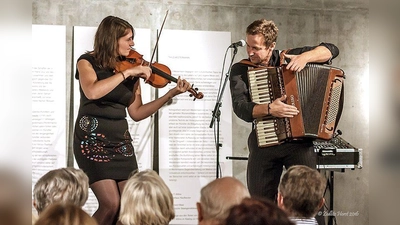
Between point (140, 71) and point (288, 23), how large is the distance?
233 cm

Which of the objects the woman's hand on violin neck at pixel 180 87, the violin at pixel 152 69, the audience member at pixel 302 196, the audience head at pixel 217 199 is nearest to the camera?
the audience head at pixel 217 199

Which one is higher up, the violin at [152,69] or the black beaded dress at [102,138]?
the violin at [152,69]

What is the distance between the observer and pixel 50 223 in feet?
3.90

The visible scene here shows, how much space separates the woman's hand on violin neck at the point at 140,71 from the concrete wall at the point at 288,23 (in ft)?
5.38

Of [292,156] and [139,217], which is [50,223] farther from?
[292,156]

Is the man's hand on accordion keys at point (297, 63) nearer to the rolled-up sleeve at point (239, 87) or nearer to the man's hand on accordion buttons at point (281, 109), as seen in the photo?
the man's hand on accordion buttons at point (281, 109)

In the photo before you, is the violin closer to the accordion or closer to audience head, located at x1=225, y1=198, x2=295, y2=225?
the accordion

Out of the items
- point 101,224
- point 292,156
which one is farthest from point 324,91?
point 101,224

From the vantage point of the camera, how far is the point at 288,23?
16.1ft

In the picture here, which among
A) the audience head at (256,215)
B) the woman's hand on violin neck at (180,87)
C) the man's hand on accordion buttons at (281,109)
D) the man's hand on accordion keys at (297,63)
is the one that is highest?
the man's hand on accordion keys at (297,63)

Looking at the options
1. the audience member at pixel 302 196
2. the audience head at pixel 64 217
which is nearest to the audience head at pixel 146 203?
the audience member at pixel 302 196

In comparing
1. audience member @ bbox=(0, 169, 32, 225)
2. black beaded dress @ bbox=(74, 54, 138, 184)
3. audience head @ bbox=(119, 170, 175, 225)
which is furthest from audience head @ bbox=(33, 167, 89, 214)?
audience member @ bbox=(0, 169, 32, 225)

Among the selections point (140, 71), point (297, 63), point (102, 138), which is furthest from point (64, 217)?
point (297, 63)

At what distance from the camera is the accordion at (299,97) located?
295cm
